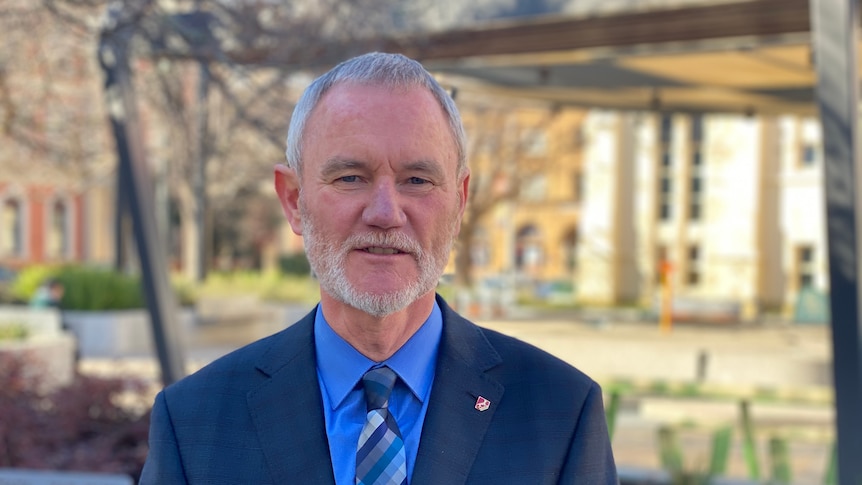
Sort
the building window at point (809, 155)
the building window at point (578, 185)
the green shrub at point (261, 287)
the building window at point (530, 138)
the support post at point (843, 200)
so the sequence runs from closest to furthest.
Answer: the support post at point (843, 200), the green shrub at point (261, 287), the building window at point (530, 138), the building window at point (809, 155), the building window at point (578, 185)

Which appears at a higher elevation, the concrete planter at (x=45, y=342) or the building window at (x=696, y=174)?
the building window at (x=696, y=174)

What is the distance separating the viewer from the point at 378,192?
2.10 m

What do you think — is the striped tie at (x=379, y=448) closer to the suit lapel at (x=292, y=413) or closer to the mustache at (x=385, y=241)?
the suit lapel at (x=292, y=413)

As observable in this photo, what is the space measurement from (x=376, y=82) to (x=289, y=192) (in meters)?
0.34

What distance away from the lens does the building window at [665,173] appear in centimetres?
4038

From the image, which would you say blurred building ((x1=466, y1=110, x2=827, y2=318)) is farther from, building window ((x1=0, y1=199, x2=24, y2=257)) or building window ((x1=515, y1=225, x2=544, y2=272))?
building window ((x1=0, y1=199, x2=24, y2=257))

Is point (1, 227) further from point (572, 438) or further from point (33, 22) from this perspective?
point (572, 438)

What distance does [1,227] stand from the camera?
50750mm

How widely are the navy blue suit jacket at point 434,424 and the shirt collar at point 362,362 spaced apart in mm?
29

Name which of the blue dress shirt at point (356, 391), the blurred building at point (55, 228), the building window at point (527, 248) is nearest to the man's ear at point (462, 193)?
the blue dress shirt at point (356, 391)

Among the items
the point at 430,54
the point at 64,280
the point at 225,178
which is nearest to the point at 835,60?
the point at 430,54

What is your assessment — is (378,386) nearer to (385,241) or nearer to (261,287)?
(385,241)

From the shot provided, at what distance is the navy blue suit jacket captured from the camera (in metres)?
2.16

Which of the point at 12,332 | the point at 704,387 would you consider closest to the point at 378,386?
the point at 704,387
